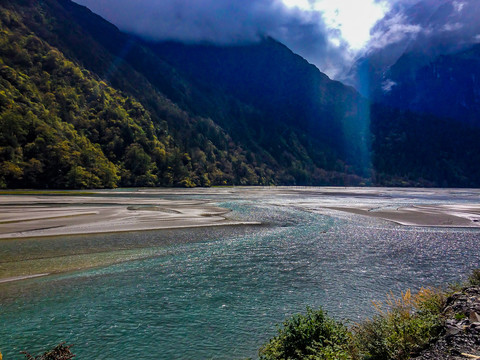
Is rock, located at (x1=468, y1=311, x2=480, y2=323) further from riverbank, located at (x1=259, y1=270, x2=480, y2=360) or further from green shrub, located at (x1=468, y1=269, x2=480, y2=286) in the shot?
green shrub, located at (x1=468, y1=269, x2=480, y2=286)

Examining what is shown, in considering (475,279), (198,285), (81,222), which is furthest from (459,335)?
(81,222)

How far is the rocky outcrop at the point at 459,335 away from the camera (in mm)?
5703

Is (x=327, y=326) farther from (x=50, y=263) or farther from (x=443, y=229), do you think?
(x=443, y=229)

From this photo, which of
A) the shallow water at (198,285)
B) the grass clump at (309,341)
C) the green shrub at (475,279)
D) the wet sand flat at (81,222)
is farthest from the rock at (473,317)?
the wet sand flat at (81,222)

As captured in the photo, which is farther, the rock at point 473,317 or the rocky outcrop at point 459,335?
the rock at point 473,317

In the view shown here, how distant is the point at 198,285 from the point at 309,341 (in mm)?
7217

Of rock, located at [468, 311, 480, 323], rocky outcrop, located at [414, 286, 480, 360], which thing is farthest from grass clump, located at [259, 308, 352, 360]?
rock, located at [468, 311, 480, 323]

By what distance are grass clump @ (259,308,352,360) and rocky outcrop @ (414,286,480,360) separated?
1.79 metres

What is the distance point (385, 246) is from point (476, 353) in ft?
58.2

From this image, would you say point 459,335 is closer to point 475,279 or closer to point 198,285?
point 475,279

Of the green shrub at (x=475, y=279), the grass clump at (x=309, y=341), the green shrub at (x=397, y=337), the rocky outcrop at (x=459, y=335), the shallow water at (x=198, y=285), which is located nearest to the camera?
the rocky outcrop at (x=459, y=335)

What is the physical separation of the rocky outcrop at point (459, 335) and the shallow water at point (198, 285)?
3.40 metres

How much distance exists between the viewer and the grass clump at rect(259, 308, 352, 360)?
22.1 ft

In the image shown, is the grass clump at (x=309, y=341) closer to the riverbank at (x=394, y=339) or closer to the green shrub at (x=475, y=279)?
the riverbank at (x=394, y=339)
